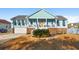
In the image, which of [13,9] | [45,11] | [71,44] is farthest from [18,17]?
[71,44]

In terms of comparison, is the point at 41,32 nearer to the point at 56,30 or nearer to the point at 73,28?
the point at 56,30

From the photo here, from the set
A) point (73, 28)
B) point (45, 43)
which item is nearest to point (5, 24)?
point (45, 43)

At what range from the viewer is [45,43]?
4.08 meters

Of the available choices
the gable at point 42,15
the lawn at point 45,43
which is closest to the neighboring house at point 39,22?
the gable at point 42,15

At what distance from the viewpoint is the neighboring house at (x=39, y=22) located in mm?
4070

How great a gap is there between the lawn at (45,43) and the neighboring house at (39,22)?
120 mm

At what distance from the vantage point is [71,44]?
4066mm

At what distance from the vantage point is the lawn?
406 centimetres

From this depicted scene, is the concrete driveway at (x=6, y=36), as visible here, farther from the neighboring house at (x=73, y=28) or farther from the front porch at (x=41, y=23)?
the neighboring house at (x=73, y=28)

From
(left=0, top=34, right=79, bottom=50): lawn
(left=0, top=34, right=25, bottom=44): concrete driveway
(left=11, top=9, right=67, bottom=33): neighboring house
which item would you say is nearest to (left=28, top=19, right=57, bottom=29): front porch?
(left=11, top=9, right=67, bottom=33): neighboring house

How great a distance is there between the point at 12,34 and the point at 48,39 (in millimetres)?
577

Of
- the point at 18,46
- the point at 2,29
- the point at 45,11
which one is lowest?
the point at 18,46
